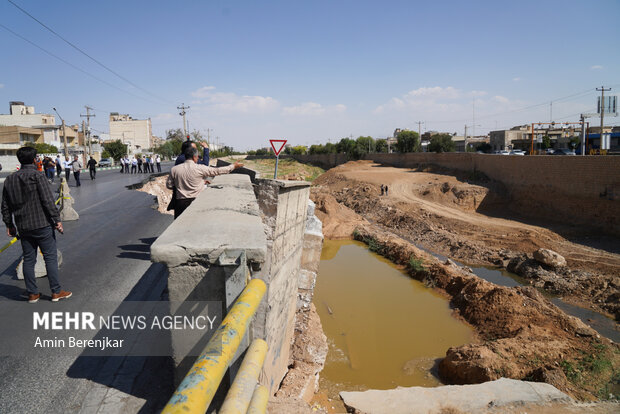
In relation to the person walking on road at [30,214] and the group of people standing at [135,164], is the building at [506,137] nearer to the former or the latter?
the group of people standing at [135,164]

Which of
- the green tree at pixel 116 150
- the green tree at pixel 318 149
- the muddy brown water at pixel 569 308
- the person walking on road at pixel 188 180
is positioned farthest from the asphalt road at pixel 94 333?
the green tree at pixel 318 149

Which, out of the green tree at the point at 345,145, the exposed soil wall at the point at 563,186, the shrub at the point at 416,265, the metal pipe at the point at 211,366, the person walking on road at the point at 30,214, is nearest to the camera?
the metal pipe at the point at 211,366

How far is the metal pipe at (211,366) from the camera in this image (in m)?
1.06

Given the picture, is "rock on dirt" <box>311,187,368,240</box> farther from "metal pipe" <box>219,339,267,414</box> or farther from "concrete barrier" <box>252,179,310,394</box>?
"metal pipe" <box>219,339,267,414</box>

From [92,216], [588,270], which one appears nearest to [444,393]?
[92,216]

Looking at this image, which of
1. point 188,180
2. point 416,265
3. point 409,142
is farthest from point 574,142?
point 188,180

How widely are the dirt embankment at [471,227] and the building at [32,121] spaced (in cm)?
5366

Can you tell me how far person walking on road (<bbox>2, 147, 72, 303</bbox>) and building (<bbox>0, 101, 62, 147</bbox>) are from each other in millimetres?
68465

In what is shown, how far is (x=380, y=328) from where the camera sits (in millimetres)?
9320

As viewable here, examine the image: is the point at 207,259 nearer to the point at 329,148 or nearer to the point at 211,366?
the point at 211,366

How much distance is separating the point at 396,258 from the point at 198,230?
13.9 meters

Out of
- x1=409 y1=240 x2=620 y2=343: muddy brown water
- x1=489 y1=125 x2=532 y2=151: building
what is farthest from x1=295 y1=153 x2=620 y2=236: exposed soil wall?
x1=489 y1=125 x2=532 y2=151: building

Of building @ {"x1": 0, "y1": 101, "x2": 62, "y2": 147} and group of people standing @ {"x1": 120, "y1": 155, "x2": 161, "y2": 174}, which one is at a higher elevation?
building @ {"x1": 0, "y1": 101, "x2": 62, "y2": 147}

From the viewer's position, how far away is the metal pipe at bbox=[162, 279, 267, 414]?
1.06 m
